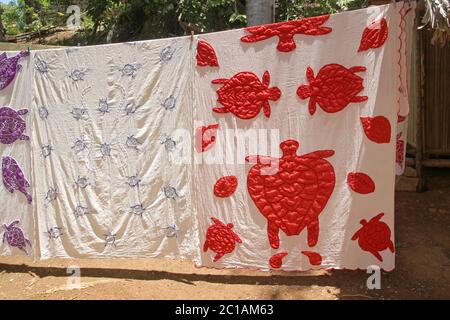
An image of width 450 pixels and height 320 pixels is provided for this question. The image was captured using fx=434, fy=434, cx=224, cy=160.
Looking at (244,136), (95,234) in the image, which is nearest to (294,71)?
(244,136)

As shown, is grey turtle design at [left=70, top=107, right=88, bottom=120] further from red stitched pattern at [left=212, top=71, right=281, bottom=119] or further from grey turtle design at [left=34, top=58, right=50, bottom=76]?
red stitched pattern at [left=212, top=71, right=281, bottom=119]

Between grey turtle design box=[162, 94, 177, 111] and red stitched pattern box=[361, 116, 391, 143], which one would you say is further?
grey turtle design box=[162, 94, 177, 111]

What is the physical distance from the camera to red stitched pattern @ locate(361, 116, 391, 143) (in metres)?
2.64

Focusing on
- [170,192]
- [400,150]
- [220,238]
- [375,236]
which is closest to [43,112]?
[170,192]

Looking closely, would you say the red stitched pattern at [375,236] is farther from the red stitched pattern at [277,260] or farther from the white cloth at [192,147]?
the red stitched pattern at [277,260]

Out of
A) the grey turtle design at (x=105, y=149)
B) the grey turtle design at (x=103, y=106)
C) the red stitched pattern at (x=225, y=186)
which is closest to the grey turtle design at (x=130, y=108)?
the grey turtle design at (x=103, y=106)

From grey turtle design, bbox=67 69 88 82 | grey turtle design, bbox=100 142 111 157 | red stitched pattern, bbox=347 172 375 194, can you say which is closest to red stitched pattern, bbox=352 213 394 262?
red stitched pattern, bbox=347 172 375 194

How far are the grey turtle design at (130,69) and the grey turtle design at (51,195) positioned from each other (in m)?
1.04

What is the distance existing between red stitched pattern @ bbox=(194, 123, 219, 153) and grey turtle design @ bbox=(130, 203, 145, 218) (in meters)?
0.60

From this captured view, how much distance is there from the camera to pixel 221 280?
316cm

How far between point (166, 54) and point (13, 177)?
1.55 m

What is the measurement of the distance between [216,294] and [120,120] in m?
1.40

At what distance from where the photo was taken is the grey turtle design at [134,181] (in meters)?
3.12

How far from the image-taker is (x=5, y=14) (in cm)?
1369
